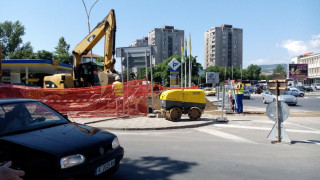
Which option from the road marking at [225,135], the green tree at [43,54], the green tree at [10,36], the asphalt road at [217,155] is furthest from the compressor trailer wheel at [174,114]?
the green tree at [10,36]

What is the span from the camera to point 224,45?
415ft

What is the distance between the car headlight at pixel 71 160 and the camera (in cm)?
324

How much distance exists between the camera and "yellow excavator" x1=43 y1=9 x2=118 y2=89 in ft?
52.4

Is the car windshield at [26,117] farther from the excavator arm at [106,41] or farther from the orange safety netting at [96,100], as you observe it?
the excavator arm at [106,41]

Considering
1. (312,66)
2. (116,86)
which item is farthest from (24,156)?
(312,66)

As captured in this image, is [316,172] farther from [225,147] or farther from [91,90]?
[91,90]

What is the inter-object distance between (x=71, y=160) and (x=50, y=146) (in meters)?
0.33

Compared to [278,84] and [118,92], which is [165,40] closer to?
[118,92]

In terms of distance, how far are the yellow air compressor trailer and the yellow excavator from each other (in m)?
5.91

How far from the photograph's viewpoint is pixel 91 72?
16531 mm

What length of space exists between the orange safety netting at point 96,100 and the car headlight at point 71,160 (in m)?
9.17

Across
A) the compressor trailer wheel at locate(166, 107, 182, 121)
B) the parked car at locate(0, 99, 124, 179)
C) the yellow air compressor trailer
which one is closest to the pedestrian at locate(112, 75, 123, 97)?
the yellow air compressor trailer

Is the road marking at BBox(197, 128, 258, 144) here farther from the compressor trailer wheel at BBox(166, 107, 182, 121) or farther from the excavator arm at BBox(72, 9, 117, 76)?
the excavator arm at BBox(72, 9, 117, 76)

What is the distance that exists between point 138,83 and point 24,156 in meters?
10.2
